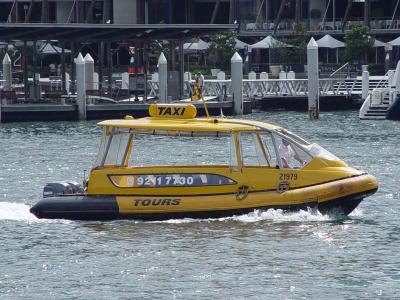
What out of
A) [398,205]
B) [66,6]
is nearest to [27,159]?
[398,205]

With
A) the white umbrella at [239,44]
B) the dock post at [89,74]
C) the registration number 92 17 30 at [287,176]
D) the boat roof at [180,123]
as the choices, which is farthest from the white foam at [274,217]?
the white umbrella at [239,44]

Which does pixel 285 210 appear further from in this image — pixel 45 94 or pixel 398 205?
pixel 45 94

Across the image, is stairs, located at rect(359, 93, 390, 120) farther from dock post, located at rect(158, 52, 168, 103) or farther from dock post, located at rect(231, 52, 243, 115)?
dock post, located at rect(158, 52, 168, 103)

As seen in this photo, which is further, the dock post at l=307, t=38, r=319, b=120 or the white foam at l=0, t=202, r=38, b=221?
the dock post at l=307, t=38, r=319, b=120

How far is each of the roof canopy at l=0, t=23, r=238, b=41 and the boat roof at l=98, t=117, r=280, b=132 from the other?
3708 centimetres

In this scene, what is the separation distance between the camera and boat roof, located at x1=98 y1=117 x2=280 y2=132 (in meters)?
32.2

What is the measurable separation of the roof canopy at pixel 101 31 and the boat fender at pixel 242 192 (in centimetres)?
3872

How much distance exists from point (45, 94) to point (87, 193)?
140ft

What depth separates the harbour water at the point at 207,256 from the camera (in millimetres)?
26047

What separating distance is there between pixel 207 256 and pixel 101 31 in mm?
45555

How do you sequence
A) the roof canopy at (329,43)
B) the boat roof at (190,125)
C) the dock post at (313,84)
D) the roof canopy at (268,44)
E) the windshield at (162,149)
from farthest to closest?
the roof canopy at (268,44), the roof canopy at (329,43), the dock post at (313,84), the windshield at (162,149), the boat roof at (190,125)

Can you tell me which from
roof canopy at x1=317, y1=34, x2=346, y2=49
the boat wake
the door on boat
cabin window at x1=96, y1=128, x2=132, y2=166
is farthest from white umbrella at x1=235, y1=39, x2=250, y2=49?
the boat wake

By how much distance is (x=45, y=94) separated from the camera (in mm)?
74938

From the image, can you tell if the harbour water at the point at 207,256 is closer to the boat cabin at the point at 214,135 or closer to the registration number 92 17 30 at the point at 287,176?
the registration number 92 17 30 at the point at 287,176
